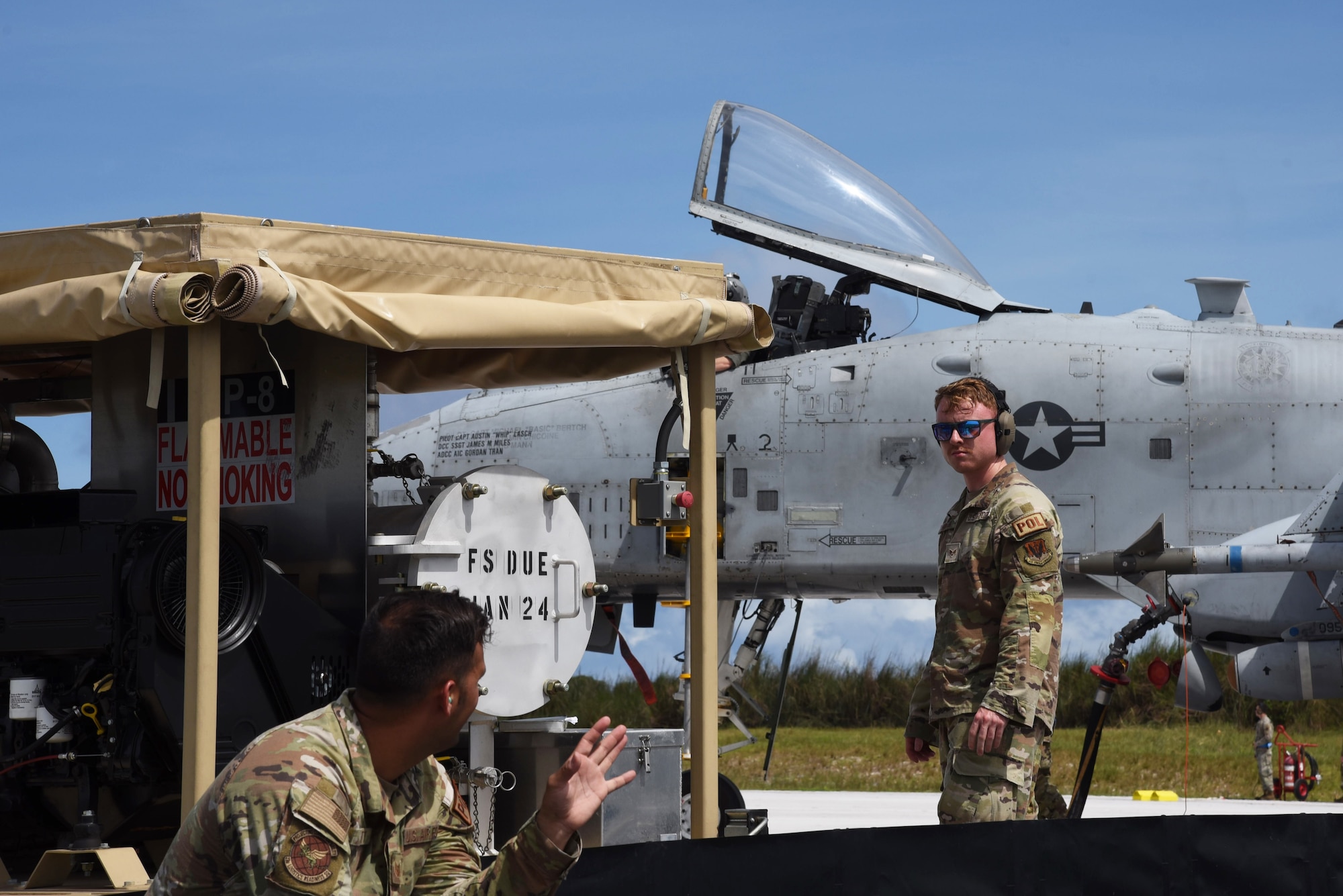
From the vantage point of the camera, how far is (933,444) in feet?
35.4

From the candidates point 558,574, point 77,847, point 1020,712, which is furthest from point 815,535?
point 77,847

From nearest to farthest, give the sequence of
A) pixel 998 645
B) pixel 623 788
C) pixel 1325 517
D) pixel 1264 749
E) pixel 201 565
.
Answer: pixel 201 565 < pixel 998 645 < pixel 623 788 < pixel 1325 517 < pixel 1264 749

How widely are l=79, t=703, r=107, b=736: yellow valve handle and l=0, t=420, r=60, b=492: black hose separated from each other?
7.30ft

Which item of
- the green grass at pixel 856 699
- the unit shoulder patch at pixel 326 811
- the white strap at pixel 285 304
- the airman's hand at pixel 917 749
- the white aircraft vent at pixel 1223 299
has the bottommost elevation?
the green grass at pixel 856 699

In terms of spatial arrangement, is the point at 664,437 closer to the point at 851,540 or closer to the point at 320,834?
the point at 851,540

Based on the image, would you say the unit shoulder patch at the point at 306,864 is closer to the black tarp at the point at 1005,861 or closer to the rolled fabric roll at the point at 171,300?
the black tarp at the point at 1005,861

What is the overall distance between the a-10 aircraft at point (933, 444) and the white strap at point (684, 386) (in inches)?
169

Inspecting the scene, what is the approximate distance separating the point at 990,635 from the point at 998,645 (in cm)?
5

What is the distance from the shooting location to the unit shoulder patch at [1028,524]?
16.3 feet

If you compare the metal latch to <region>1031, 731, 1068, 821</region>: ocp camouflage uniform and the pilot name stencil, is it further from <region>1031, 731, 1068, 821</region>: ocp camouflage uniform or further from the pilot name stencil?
the pilot name stencil

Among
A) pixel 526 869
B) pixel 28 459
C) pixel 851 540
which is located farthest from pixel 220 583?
pixel 851 540

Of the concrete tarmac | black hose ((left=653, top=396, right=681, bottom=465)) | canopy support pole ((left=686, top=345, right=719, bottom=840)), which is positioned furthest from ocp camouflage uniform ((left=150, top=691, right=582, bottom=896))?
the concrete tarmac

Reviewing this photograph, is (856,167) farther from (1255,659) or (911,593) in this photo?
(1255,659)

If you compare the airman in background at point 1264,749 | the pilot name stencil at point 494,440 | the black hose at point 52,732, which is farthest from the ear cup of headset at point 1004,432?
the airman in background at point 1264,749
